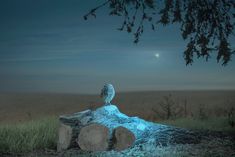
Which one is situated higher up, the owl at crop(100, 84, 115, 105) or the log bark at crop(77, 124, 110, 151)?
the owl at crop(100, 84, 115, 105)

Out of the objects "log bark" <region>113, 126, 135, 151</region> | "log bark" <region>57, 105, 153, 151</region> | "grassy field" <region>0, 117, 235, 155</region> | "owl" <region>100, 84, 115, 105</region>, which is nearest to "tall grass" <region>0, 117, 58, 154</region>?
"grassy field" <region>0, 117, 235, 155</region>

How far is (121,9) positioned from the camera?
387 inches

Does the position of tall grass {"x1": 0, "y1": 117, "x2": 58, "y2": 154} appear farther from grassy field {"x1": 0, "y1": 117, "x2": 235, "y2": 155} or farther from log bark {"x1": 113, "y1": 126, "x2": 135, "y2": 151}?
log bark {"x1": 113, "y1": 126, "x2": 135, "y2": 151}

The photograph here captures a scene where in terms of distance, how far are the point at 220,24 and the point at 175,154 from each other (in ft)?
8.54

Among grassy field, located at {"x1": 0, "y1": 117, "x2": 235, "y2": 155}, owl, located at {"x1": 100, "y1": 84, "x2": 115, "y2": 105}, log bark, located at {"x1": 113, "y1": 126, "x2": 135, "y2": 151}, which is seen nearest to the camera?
log bark, located at {"x1": 113, "y1": 126, "x2": 135, "y2": 151}

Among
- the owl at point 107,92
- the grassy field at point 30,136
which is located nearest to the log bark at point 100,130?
the owl at point 107,92

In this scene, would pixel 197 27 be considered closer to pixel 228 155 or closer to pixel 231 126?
pixel 228 155

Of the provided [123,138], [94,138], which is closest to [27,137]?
[94,138]

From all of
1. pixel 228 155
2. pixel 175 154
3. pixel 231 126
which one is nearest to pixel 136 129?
pixel 175 154

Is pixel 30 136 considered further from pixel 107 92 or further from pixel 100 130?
pixel 107 92

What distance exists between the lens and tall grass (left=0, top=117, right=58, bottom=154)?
11352 mm

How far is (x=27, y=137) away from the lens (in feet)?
38.5

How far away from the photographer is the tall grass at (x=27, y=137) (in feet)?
37.2

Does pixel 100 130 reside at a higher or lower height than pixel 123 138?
higher
